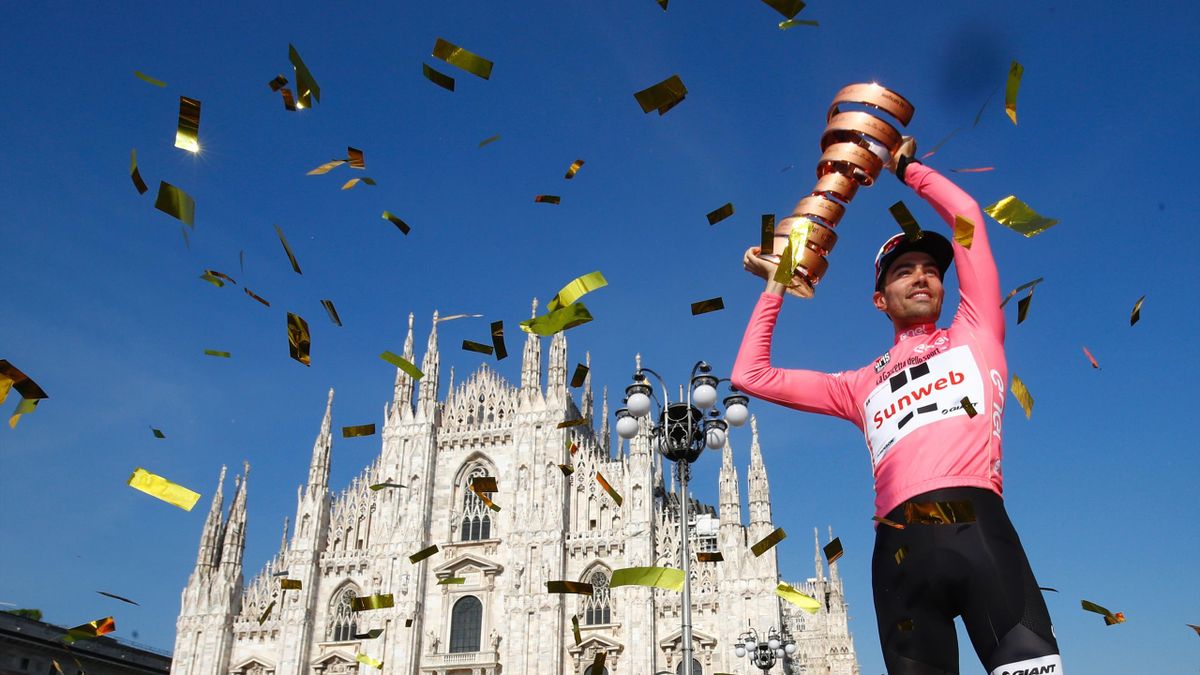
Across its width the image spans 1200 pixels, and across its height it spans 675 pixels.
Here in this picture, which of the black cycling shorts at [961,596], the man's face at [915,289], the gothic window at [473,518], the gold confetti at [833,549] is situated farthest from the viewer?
the gothic window at [473,518]

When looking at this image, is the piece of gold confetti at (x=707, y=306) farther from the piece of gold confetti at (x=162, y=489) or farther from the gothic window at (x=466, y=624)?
the gothic window at (x=466, y=624)

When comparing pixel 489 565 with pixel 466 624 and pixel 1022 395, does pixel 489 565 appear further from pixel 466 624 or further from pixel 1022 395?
pixel 1022 395

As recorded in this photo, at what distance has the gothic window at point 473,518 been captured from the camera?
Result: 101 feet

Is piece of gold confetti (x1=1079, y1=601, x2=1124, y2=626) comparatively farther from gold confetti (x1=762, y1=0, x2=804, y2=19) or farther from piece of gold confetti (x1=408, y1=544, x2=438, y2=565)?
piece of gold confetti (x1=408, y1=544, x2=438, y2=565)

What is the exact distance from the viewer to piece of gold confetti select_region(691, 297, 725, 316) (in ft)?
19.2

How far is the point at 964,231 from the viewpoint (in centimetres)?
436

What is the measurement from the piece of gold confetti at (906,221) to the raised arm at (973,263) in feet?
0.48

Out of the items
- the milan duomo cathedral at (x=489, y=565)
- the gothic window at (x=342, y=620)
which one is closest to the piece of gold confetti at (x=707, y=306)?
the milan duomo cathedral at (x=489, y=565)

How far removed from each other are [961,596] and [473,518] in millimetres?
28599

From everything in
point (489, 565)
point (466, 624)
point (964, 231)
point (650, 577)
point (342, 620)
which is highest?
point (489, 565)

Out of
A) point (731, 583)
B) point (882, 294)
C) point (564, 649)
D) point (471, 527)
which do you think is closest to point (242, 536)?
point (471, 527)

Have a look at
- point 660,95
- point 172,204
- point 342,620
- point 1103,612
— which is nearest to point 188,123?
point 172,204

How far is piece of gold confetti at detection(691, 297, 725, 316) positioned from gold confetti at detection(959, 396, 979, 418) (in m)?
2.11

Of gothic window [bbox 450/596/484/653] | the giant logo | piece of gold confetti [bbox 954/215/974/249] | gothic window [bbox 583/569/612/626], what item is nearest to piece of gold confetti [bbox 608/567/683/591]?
the giant logo
